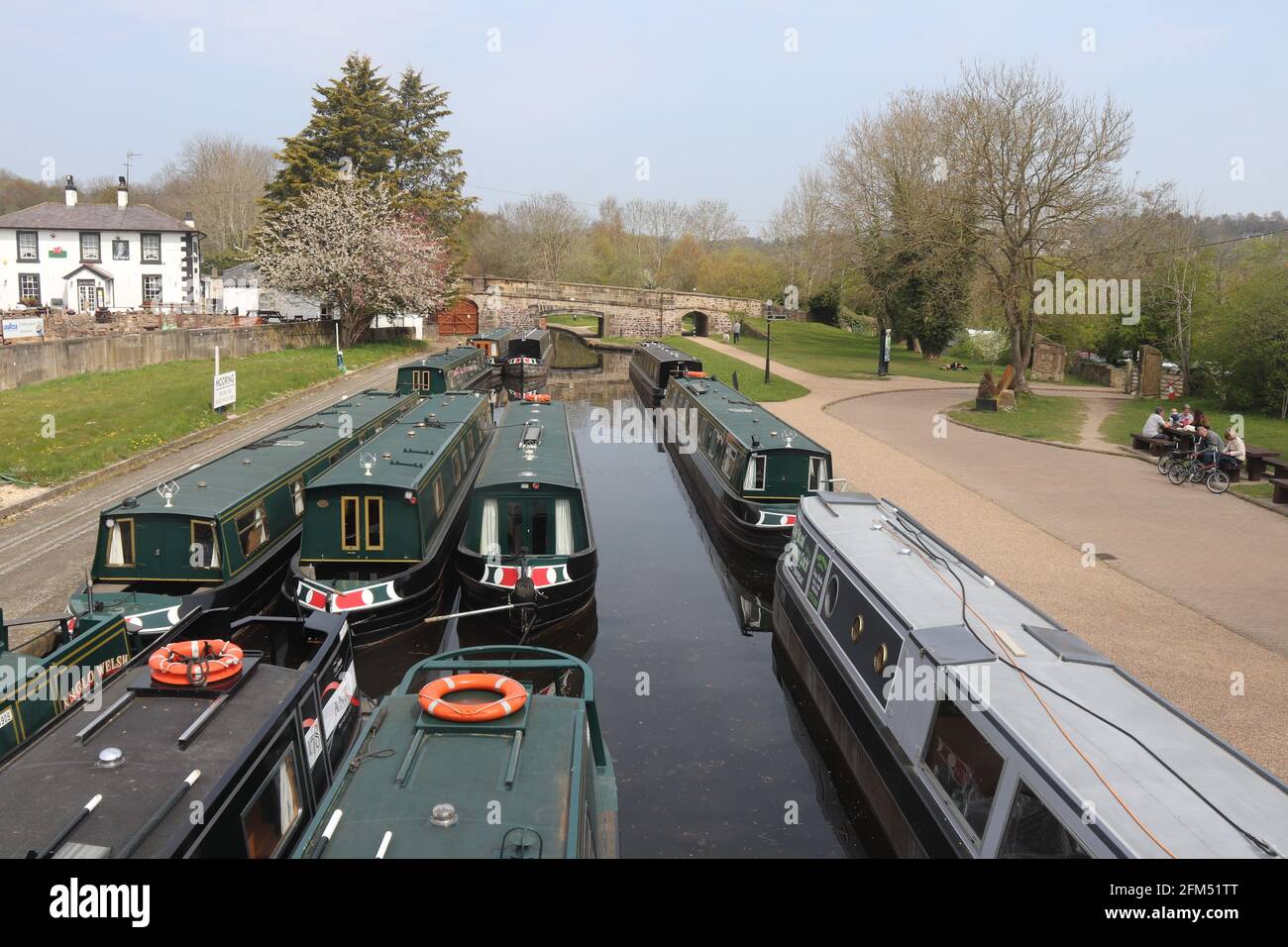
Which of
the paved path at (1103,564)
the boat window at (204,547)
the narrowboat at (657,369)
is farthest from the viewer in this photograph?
the narrowboat at (657,369)

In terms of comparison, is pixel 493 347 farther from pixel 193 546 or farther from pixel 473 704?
pixel 473 704

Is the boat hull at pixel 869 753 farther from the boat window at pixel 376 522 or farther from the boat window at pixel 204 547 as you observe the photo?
the boat window at pixel 204 547

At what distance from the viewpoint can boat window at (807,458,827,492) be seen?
57.0 ft

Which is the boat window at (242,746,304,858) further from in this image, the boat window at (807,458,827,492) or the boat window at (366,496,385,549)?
the boat window at (807,458,827,492)

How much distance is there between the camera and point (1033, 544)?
16.7 m

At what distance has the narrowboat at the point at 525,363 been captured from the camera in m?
42.0

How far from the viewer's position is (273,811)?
261 inches

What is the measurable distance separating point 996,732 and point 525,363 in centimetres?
3757

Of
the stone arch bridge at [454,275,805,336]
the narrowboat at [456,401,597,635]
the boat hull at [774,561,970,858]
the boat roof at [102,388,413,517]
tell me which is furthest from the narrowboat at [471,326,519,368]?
the boat hull at [774,561,970,858]

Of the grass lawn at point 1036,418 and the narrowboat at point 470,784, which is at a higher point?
the grass lawn at point 1036,418

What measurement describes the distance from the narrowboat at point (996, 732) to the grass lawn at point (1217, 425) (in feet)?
60.3

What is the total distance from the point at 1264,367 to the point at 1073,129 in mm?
10363

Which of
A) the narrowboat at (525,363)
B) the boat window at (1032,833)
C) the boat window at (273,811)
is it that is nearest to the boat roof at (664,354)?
the narrowboat at (525,363)
